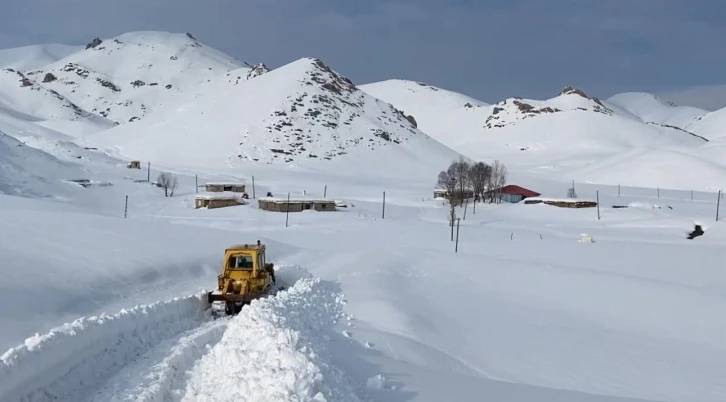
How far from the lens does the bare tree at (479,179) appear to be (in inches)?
3401

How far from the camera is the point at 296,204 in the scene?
6059 cm

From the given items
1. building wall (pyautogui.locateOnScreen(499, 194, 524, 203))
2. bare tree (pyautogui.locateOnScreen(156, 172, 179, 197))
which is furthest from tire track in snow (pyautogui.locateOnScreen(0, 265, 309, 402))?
building wall (pyautogui.locateOnScreen(499, 194, 524, 203))

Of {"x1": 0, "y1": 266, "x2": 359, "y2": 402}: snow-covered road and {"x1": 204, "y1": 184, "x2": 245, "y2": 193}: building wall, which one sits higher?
{"x1": 204, "y1": 184, "x2": 245, "y2": 193}: building wall

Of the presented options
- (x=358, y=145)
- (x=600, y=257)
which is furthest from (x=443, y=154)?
(x=600, y=257)

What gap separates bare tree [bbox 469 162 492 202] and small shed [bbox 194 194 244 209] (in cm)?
3613

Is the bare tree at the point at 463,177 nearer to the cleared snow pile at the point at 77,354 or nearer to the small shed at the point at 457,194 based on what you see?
the small shed at the point at 457,194

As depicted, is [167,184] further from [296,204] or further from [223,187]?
[296,204]

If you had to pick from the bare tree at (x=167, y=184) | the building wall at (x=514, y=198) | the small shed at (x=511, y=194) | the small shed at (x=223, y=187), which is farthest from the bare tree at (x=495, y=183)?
the bare tree at (x=167, y=184)

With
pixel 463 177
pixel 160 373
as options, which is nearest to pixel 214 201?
pixel 463 177

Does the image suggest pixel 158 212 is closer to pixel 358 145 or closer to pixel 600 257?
pixel 600 257

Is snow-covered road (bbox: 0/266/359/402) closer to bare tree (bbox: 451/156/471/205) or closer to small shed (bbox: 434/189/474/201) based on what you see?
small shed (bbox: 434/189/474/201)

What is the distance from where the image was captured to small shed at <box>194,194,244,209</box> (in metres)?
60.7

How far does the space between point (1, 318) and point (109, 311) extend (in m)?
3.38

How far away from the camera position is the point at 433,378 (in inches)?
410
